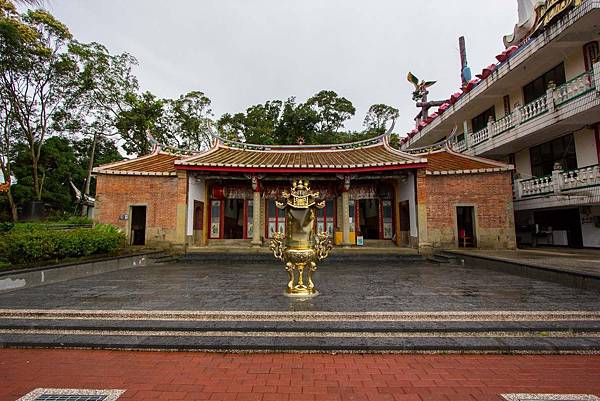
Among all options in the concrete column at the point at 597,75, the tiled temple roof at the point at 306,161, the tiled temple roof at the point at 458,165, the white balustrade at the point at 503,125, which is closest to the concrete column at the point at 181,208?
the tiled temple roof at the point at 306,161

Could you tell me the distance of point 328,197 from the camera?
1371 cm

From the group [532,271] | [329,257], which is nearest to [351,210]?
[329,257]

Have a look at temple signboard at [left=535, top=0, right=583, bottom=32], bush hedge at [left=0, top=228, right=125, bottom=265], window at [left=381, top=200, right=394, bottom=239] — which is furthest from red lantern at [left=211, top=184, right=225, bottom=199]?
temple signboard at [left=535, top=0, right=583, bottom=32]

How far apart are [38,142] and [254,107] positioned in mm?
17811

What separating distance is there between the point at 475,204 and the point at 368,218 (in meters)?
4.52

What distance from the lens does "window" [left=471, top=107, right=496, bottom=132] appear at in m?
15.2

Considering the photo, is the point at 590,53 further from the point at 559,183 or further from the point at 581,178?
the point at 559,183

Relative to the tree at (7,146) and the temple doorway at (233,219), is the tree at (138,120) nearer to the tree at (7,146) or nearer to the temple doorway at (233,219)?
the tree at (7,146)

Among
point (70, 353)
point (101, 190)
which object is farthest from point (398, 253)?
point (101, 190)

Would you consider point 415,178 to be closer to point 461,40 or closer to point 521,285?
point 521,285

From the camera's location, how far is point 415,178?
11.6m

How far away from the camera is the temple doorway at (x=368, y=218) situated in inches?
549

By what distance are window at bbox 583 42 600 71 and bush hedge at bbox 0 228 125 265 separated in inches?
673

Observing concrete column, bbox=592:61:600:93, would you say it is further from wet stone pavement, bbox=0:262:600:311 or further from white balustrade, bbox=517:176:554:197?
wet stone pavement, bbox=0:262:600:311
